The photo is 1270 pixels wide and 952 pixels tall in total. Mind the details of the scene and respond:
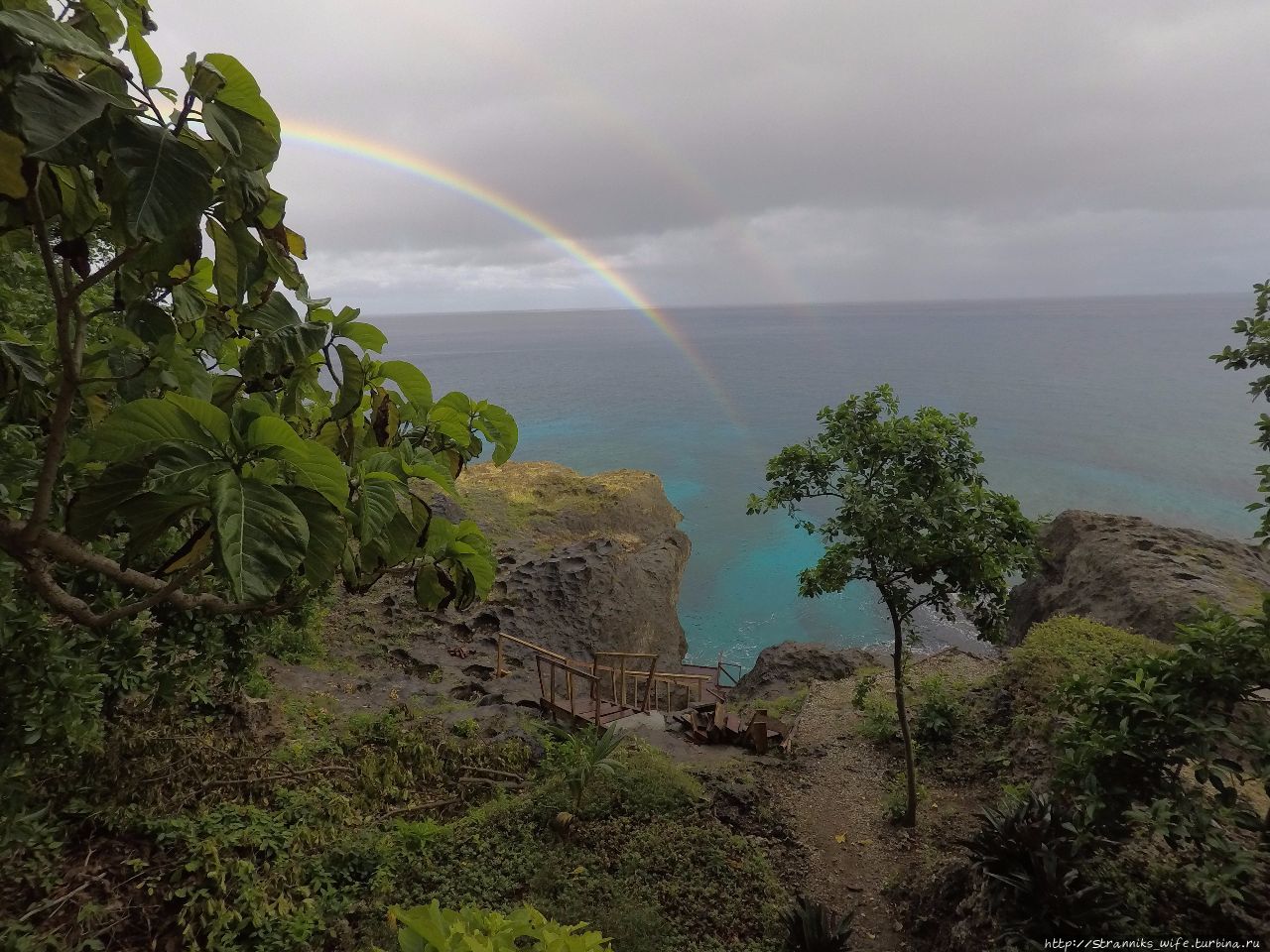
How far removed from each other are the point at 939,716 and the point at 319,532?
10872 millimetres

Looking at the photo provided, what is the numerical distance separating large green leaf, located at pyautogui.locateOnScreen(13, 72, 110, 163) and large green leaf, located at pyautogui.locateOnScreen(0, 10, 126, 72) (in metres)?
0.09

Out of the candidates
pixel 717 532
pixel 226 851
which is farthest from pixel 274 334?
pixel 717 532

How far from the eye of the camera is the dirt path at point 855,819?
661 cm

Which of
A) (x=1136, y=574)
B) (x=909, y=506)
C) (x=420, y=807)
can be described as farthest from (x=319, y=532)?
(x=1136, y=574)

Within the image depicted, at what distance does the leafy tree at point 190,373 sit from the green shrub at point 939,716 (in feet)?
31.8

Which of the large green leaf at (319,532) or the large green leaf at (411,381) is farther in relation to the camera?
the large green leaf at (411,381)

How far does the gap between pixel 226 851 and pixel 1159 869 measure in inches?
286

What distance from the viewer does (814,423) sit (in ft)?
224

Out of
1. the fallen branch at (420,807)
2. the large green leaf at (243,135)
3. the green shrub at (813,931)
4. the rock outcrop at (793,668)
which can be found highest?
the large green leaf at (243,135)

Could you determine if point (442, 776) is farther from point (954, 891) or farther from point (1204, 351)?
point (1204, 351)

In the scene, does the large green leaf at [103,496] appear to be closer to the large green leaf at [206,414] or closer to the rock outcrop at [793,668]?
the large green leaf at [206,414]

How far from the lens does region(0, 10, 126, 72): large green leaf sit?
120 centimetres

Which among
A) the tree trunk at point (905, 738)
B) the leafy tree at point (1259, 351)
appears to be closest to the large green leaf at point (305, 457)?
the leafy tree at point (1259, 351)

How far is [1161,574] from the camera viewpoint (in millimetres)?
14367
